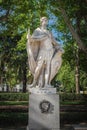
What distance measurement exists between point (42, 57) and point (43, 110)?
190cm

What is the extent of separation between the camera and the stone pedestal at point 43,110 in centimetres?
1152

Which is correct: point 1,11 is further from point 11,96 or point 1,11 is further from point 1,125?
point 11,96

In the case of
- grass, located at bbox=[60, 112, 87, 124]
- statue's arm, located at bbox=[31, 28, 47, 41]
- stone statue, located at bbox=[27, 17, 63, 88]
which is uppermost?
statue's arm, located at bbox=[31, 28, 47, 41]

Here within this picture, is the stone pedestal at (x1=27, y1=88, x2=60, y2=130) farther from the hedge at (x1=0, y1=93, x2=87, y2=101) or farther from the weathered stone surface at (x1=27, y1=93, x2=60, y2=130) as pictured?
the hedge at (x1=0, y1=93, x2=87, y2=101)

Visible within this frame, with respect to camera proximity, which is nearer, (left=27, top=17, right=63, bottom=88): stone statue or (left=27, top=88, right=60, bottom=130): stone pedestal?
(left=27, top=88, right=60, bottom=130): stone pedestal

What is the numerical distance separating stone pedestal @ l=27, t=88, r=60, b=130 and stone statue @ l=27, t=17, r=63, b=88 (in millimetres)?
400

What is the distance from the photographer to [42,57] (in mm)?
12016

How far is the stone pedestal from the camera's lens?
11.5 meters

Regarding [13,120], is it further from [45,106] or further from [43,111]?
[45,106]

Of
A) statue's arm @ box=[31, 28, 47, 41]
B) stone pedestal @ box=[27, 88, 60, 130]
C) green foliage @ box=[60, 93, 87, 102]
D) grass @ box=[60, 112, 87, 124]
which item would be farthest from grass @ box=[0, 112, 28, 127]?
green foliage @ box=[60, 93, 87, 102]

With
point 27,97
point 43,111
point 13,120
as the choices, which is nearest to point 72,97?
point 27,97

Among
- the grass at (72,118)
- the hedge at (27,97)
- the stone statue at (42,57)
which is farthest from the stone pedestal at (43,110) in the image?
the hedge at (27,97)

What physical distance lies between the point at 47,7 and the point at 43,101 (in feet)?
34.9

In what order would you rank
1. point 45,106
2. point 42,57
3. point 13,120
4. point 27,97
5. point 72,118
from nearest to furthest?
point 45,106 < point 42,57 < point 13,120 < point 72,118 < point 27,97
